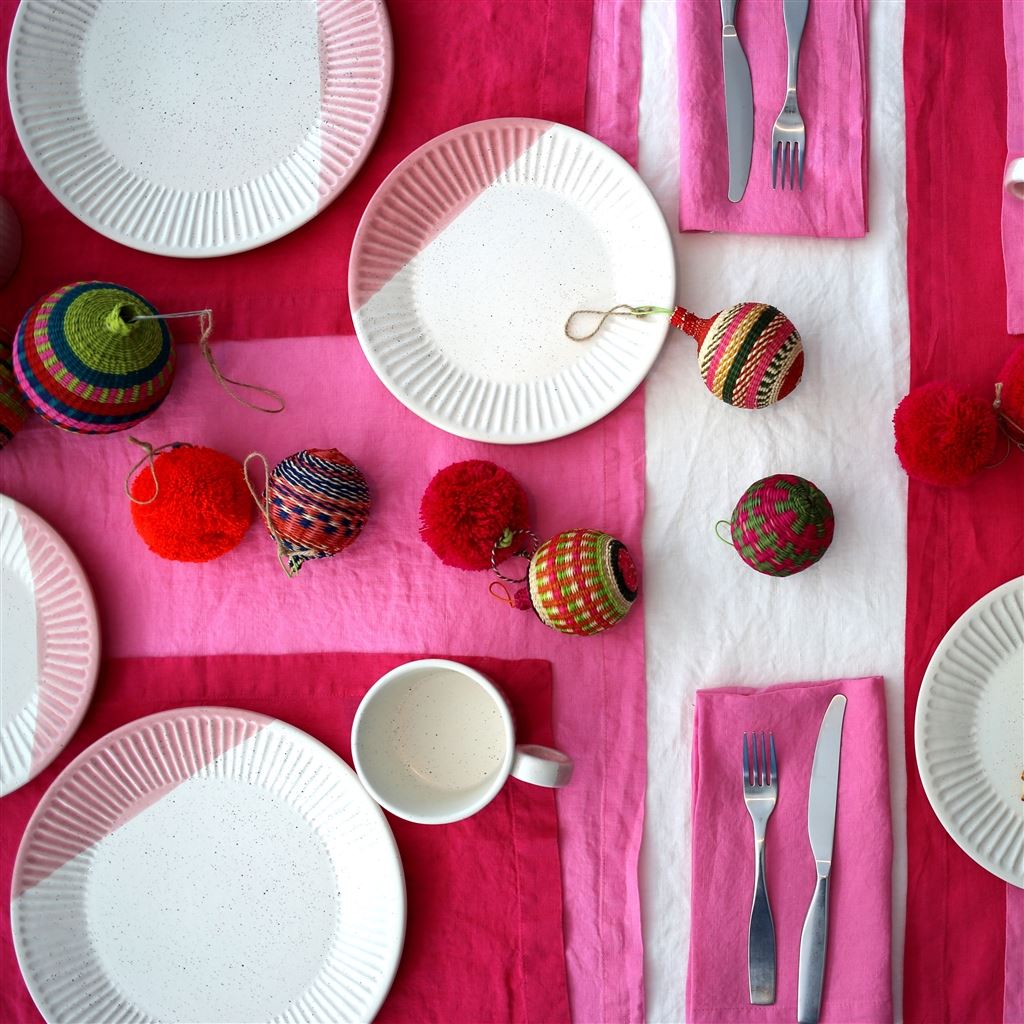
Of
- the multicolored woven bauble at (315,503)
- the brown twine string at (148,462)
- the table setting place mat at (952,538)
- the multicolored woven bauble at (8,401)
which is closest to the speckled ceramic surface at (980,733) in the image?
the table setting place mat at (952,538)

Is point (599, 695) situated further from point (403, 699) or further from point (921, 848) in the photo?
point (921, 848)

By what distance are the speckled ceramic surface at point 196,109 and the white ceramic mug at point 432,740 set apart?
1.14 feet

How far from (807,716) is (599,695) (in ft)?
0.50

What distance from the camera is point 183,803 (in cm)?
A: 65

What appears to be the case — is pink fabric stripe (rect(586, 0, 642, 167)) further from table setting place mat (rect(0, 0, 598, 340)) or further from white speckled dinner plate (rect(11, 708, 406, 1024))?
white speckled dinner plate (rect(11, 708, 406, 1024))

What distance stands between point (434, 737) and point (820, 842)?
290 millimetres

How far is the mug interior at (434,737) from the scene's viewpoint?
60 cm

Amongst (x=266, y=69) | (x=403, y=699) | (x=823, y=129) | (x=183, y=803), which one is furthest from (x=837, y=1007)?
(x=266, y=69)

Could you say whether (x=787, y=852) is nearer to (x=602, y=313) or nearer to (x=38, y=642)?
(x=602, y=313)

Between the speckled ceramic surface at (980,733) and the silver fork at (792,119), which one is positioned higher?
the silver fork at (792,119)

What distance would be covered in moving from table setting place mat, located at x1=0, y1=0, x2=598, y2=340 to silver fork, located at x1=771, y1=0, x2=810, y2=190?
0.12m

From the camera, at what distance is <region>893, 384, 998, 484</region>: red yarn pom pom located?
576 millimetres

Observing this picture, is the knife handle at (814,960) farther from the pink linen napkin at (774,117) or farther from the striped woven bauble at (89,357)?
the striped woven bauble at (89,357)

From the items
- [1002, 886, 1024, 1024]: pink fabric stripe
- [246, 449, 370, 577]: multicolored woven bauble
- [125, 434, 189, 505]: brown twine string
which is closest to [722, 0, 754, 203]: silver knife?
[246, 449, 370, 577]: multicolored woven bauble
